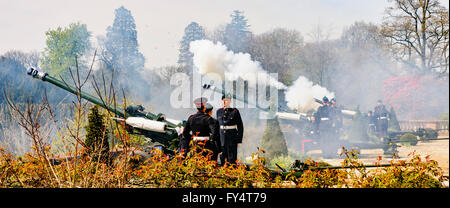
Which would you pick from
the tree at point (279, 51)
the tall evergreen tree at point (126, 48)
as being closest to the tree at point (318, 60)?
the tree at point (279, 51)

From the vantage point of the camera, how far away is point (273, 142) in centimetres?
1104

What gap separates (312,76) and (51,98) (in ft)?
54.1

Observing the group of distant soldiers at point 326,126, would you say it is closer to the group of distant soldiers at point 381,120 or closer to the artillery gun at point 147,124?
the group of distant soldiers at point 381,120

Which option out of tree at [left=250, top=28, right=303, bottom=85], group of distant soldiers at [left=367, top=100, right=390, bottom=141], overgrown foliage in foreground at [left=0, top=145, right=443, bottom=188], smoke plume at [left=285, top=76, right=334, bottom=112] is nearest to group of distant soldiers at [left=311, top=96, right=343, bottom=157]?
smoke plume at [left=285, top=76, right=334, bottom=112]

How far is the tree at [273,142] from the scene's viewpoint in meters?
11.0

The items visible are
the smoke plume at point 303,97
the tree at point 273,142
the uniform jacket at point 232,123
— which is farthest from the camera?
the smoke plume at point 303,97

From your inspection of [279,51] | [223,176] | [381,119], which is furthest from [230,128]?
[279,51]

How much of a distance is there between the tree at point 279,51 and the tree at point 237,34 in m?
0.46

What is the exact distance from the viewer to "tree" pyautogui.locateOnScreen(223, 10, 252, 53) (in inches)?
997

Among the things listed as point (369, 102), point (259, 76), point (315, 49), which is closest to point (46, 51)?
point (259, 76)

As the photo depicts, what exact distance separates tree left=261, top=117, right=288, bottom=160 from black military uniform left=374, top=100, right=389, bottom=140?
635cm

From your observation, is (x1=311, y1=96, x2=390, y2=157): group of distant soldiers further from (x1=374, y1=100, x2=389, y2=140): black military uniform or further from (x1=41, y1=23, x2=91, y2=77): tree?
(x1=41, y1=23, x2=91, y2=77): tree

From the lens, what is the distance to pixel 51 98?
1627 cm

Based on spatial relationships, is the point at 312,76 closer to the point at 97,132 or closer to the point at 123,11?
the point at 123,11
